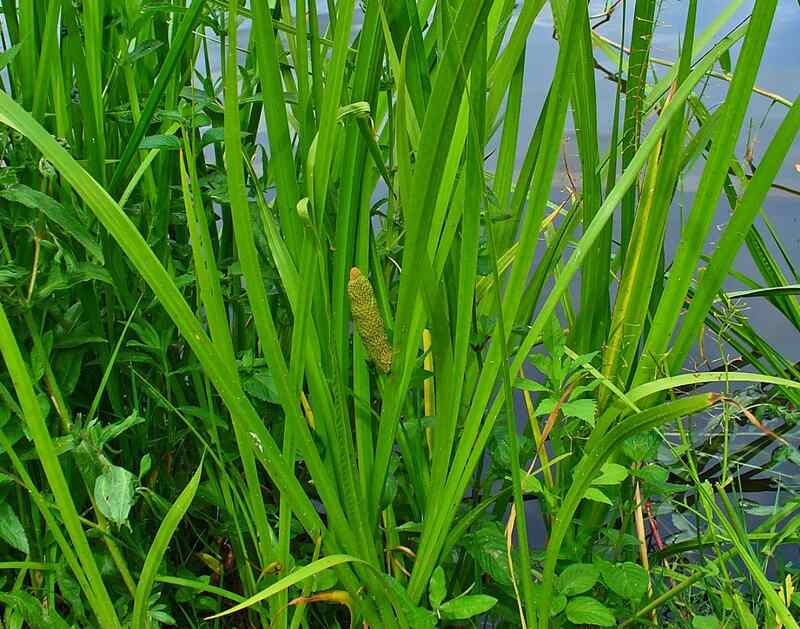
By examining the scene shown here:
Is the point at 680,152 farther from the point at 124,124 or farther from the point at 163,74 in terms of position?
the point at 124,124

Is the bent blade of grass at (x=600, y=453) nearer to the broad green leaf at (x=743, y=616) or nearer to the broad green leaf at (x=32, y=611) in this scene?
the broad green leaf at (x=743, y=616)


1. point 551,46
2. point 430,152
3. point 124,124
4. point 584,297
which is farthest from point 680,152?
point 551,46

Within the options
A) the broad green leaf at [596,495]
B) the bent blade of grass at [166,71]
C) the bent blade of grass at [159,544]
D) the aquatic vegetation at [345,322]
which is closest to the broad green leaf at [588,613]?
the aquatic vegetation at [345,322]

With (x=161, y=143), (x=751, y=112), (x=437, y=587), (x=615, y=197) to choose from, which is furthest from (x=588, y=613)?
(x=751, y=112)

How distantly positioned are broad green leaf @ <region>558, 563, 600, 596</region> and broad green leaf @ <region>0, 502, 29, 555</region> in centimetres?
55

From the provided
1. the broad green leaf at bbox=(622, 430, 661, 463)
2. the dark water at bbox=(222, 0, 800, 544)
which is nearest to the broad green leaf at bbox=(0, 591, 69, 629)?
the broad green leaf at bbox=(622, 430, 661, 463)

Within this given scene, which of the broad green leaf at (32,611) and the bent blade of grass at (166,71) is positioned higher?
the bent blade of grass at (166,71)

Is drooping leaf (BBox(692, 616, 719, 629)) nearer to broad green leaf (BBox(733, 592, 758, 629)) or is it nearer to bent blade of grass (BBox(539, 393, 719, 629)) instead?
broad green leaf (BBox(733, 592, 758, 629))

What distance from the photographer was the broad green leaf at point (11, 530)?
0.88 m

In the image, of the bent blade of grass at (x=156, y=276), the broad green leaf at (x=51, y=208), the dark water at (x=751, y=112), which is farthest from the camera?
the dark water at (x=751, y=112)

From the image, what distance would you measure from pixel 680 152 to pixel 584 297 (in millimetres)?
198

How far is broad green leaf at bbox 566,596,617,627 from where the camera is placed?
0.88 metres

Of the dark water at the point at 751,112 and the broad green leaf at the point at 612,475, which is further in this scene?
the dark water at the point at 751,112

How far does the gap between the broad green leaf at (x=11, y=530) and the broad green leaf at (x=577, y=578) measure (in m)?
0.55
